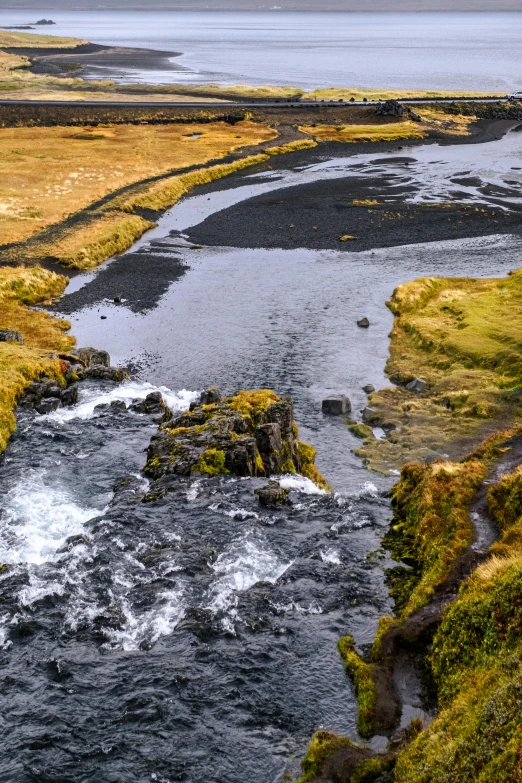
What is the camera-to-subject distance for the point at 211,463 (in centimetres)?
4322

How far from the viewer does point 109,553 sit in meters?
35.6

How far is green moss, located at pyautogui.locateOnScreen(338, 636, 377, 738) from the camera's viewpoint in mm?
26320

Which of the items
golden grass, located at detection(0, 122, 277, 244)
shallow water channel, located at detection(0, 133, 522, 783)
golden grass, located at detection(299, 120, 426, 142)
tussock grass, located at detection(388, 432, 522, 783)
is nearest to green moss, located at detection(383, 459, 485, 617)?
shallow water channel, located at detection(0, 133, 522, 783)

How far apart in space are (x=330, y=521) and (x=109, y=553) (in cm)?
1139

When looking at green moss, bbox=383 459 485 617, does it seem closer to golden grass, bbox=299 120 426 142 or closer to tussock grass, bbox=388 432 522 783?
tussock grass, bbox=388 432 522 783

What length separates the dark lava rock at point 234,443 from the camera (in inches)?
1704

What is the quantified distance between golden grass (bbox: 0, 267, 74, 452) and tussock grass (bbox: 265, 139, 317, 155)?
82.3m

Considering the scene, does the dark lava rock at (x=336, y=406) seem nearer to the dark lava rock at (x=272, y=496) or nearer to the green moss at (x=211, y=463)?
the green moss at (x=211, y=463)

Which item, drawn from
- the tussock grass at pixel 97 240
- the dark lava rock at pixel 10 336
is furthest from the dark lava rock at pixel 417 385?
the tussock grass at pixel 97 240

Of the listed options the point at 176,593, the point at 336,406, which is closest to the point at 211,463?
the point at 176,593

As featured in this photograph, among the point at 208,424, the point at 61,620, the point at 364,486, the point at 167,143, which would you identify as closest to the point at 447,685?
the point at 61,620

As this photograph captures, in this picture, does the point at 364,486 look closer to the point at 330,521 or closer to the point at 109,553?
the point at 330,521

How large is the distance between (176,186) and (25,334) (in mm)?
61667

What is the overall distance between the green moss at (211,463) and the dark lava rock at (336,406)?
1250 centimetres
